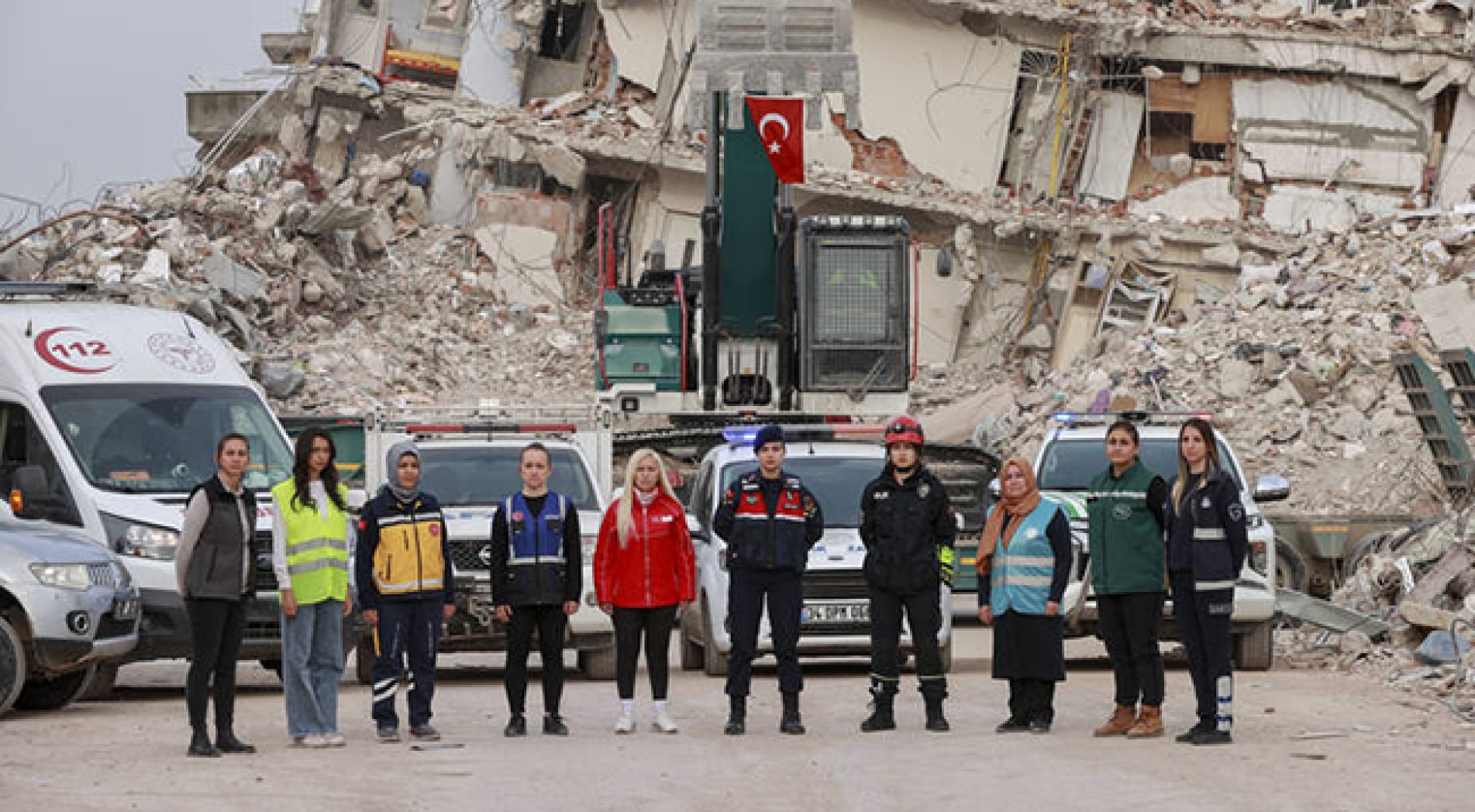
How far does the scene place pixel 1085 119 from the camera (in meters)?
49.6

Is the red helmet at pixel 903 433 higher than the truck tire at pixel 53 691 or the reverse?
higher

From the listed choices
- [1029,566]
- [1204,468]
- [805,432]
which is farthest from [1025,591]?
[805,432]

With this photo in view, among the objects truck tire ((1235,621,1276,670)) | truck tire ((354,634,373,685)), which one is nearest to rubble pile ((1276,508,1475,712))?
truck tire ((1235,621,1276,670))

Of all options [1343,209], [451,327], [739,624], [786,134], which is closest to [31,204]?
[786,134]

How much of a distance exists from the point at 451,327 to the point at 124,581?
105 ft

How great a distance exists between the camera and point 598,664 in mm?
18922

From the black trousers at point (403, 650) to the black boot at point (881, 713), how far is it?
2569 millimetres

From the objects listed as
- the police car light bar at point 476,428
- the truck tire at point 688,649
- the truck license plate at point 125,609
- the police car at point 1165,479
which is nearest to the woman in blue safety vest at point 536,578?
the truck license plate at point 125,609

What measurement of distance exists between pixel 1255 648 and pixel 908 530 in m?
5.69

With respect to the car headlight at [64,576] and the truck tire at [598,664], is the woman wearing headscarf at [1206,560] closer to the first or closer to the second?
the truck tire at [598,664]

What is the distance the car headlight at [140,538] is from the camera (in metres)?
16.8

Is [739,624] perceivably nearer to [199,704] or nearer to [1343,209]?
[199,704]

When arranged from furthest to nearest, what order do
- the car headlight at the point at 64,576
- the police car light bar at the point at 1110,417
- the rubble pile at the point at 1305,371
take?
the rubble pile at the point at 1305,371, the police car light bar at the point at 1110,417, the car headlight at the point at 64,576

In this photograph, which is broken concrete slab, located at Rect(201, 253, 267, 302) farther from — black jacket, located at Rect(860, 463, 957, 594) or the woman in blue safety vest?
black jacket, located at Rect(860, 463, 957, 594)
